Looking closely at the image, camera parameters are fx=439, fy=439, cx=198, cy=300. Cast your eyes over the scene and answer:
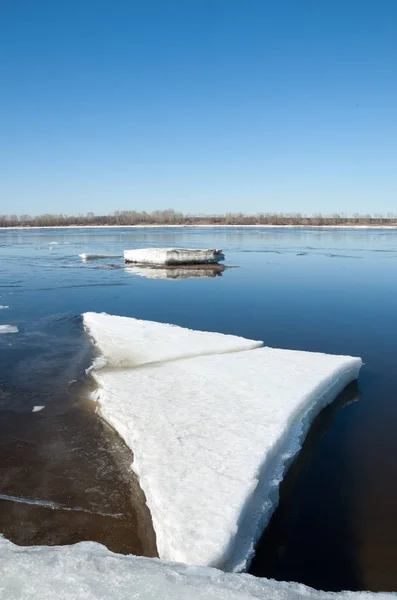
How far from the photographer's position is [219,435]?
367 cm

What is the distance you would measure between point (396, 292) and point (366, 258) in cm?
1002

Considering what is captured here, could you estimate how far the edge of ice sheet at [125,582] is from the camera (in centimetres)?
200

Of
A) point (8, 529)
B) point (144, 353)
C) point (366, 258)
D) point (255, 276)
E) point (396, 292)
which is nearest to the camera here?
point (8, 529)

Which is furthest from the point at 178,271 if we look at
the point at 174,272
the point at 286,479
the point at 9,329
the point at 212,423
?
the point at 286,479

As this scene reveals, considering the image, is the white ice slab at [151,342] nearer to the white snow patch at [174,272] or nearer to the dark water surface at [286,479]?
the dark water surface at [286,479]

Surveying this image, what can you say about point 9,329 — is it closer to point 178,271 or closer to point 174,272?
point 174,272

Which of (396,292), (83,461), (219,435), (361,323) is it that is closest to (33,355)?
(83,461)

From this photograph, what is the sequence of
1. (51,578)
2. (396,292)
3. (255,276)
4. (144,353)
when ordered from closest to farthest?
1. (51,578)
2. (144,353)
3. (396,292)
4. (255,276)

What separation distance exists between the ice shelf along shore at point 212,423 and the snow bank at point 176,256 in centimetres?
1220

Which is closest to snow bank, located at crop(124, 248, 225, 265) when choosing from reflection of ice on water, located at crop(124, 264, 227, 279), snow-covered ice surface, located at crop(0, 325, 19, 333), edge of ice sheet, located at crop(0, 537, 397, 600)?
reflection of ice on water, located at crop(124, 264, 227, 279)

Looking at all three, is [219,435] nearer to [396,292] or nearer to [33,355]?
[33,355]

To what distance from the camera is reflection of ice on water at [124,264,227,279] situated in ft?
54.5

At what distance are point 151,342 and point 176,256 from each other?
12.4 meters

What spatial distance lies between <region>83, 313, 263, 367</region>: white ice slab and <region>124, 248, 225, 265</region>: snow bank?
11.0 meters
